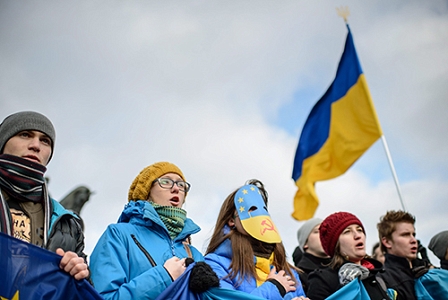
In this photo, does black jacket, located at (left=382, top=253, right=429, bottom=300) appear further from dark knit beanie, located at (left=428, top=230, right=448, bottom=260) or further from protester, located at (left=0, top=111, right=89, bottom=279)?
protester, located at (left=0, top=111, right=89, bottom=279)

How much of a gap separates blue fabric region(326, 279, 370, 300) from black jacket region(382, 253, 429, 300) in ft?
4.32

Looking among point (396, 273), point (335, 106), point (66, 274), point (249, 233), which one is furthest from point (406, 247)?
point (335, 106)

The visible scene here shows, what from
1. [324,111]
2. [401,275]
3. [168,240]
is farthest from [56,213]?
[324,111]

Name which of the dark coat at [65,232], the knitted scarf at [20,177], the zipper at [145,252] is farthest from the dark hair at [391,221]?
the knitted scarf at [20,177]

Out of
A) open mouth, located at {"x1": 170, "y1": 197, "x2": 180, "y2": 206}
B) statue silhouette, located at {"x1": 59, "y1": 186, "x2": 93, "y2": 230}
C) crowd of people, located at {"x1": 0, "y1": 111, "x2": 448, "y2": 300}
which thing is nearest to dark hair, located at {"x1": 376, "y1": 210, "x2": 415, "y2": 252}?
crowd of people, located at {"x1": 0, "y1": 111, "x2": 448, "y2": 300}

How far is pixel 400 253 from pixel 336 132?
487 cm

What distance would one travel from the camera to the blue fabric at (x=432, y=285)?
5.68m

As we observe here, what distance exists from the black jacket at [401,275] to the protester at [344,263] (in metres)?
0.57

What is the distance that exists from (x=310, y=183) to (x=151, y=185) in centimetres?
682

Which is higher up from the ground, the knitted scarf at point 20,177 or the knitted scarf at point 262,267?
the knitted scarf at point 20,177

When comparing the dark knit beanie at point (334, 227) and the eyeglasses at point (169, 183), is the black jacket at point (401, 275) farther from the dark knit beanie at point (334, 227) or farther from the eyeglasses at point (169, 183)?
the eyeglasses at point (169, 183)

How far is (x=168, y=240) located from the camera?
13.8 ft

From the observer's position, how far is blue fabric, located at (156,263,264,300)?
350cm

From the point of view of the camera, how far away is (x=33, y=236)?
3.30m
